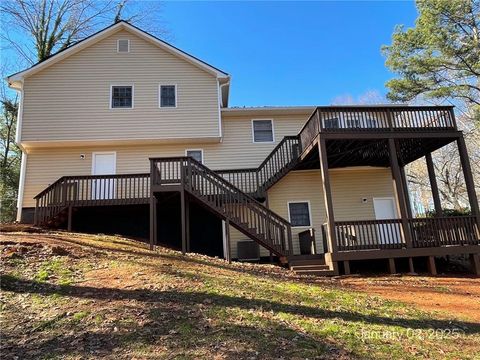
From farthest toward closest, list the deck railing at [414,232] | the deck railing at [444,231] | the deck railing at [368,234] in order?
the deck railing at [444,231], the deck railing at [414,232], the deck railing at [368,234]

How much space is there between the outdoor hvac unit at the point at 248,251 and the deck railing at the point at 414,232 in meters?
4.01

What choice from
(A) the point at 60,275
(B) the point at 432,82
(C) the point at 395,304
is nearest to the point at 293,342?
(C) the point at 395,304

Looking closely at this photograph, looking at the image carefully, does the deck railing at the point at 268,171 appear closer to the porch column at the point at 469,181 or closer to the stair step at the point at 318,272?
the stair step at the point at 318,272

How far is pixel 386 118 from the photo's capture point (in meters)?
12.5

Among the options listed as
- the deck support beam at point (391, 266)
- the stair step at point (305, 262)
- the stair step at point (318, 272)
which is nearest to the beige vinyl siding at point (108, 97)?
the stair step at point (305, 262)

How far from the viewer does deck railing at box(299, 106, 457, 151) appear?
12.3 metres

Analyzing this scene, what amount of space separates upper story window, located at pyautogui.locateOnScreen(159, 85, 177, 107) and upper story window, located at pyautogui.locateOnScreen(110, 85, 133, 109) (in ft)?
4.34

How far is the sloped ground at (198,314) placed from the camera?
4797 mm

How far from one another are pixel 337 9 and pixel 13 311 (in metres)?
18.0

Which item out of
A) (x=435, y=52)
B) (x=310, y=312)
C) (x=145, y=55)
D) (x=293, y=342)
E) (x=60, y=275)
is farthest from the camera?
(x=435, y=52)

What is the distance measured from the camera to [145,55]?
54.7ft

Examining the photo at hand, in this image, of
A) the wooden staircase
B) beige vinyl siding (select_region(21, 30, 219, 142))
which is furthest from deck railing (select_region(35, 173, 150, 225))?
the wooden staircase

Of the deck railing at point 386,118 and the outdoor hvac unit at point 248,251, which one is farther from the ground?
the deck railing at point 386,118

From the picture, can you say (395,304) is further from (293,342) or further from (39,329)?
(39,329)
